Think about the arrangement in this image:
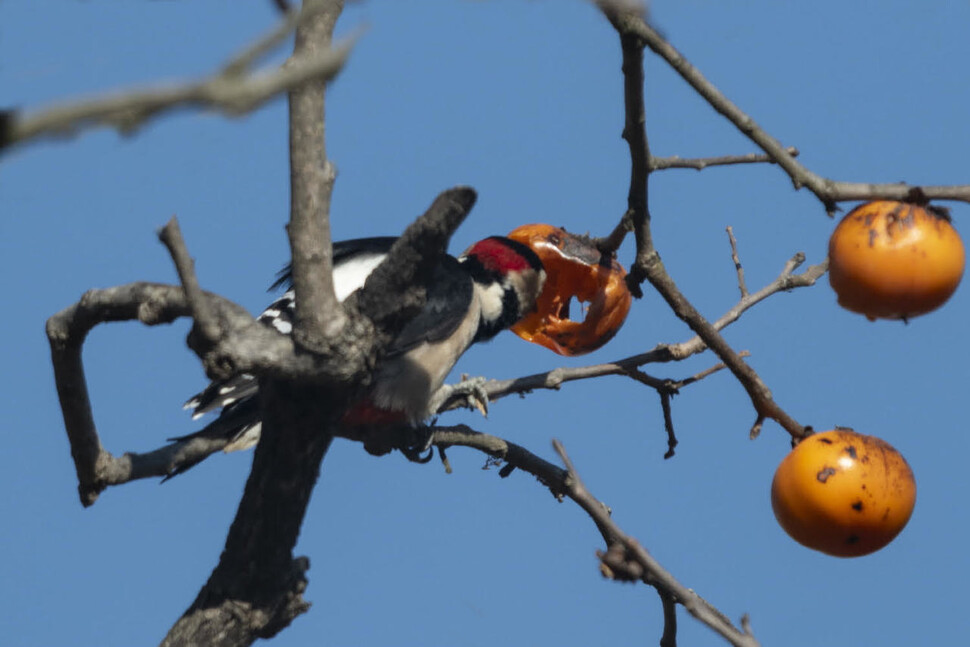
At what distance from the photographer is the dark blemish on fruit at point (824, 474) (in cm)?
278

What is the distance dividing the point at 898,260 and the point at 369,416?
2239mm

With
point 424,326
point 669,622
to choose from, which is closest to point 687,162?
point 669,622

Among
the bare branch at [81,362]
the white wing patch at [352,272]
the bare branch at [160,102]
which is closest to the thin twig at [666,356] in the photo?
the white wing patch at [352,272]

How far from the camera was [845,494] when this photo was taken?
2752 millimetres

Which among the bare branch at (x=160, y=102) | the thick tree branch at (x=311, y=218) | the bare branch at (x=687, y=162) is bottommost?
the bare branch at (x=160, y=102)

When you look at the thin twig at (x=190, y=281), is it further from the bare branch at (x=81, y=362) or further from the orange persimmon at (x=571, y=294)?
the orange persimmon at (x=571, y=294)

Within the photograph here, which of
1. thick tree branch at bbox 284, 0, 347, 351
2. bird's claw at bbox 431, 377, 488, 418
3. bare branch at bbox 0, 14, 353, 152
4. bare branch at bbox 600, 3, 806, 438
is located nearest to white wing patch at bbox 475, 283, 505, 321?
bird's claw at bbox 431, 377, 488, 418

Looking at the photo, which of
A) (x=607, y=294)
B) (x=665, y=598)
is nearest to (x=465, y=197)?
(x=665, y=598)

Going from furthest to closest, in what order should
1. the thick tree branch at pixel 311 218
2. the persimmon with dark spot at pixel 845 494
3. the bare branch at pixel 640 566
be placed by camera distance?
the persimmon with dark spot at pixel 845 494 → the thick tree branch at pixel 311 218 → the bare branch at pixel 640 566

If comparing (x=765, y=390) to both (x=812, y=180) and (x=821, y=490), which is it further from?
(x=812, y=180)

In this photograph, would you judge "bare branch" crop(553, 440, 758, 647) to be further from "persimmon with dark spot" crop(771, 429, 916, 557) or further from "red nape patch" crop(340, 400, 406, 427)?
"red nape patch" crop(340, 400, 406, 427)

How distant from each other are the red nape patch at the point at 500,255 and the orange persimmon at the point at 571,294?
0.05m

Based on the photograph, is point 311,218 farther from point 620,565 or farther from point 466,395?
point 466,395

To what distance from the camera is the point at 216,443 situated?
3404 millimetres
